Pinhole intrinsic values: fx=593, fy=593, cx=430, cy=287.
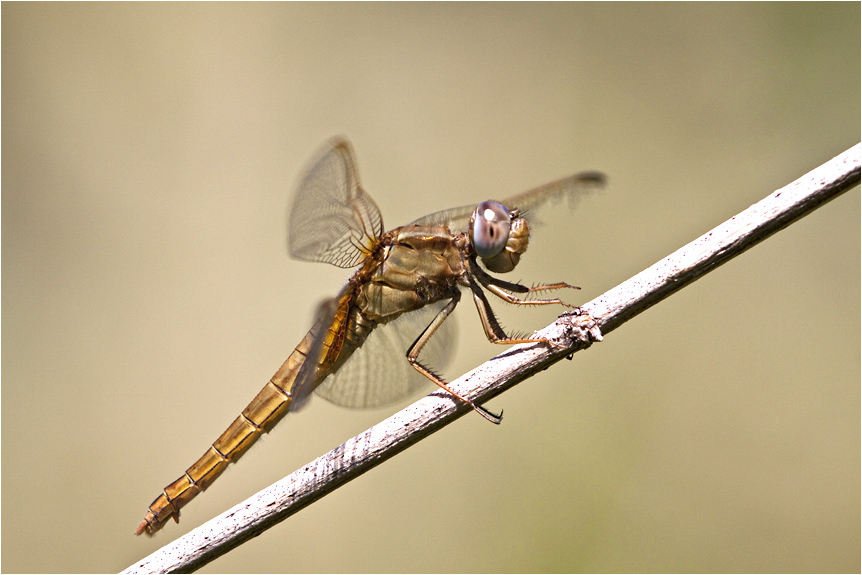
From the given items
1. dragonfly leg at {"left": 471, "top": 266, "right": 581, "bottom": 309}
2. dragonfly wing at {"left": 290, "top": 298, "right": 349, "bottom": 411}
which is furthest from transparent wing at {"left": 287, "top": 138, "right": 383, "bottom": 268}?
dragonfly leg at {"left": 471, "top": 266, "right": 581, "bottom": 309}

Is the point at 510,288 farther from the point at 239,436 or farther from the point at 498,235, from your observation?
the point at 239,436

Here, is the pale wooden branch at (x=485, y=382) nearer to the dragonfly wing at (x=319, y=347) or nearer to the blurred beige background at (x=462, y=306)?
the dragonfly wing at (x=319, y=347)

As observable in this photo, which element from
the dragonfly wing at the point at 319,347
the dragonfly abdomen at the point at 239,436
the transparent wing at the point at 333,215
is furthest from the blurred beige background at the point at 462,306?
the transparent wing at the point at 333,215

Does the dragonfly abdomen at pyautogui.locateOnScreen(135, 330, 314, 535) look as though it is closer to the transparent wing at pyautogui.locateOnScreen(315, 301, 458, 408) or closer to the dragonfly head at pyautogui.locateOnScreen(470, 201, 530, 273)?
the transparent wing at pyautogui.locateOnScreen(315, 301, 458, 408)

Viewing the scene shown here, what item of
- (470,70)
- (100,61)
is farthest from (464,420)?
(100,61)

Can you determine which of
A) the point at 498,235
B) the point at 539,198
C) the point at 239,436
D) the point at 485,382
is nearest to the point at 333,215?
the point at 498,235

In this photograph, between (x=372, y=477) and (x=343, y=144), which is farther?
(x=372, y=477)

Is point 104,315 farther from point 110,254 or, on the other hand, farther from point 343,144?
point 343,144
